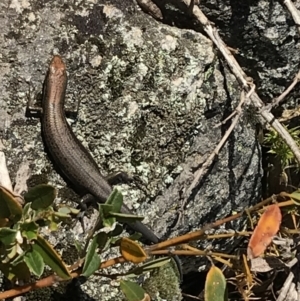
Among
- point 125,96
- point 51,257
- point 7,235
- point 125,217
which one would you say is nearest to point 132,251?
point 125,217

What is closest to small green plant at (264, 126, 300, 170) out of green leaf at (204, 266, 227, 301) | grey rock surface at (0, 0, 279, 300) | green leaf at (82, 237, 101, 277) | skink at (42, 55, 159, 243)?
grey rock surface at (0, 0, 279, 300)

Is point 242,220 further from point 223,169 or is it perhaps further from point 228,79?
point 228,79

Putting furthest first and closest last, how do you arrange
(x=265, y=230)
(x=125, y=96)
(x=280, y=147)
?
(x=280, y=147) < (x=125, y=96) < (x=265, y=230)

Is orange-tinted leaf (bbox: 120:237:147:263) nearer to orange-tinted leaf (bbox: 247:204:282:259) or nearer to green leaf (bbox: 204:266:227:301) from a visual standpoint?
green leaf (bbox: 204:266:227:301)

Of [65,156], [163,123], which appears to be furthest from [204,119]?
[65,156]

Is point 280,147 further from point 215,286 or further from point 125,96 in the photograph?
point 215,286

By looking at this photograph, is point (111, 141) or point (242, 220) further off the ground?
point (111, 141)

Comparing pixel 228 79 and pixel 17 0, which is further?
pixel 228 79

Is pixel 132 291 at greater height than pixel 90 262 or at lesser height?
lesser
